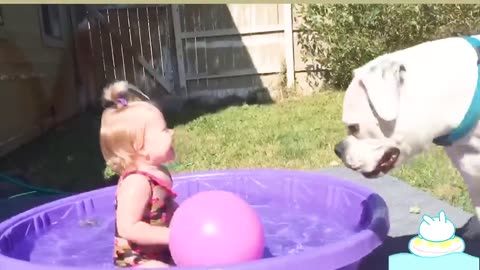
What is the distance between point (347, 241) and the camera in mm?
2348

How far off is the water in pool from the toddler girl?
1.89 feet

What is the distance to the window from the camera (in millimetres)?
8766

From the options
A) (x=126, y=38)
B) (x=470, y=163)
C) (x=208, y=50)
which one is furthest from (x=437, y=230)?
(x=126, y=38)

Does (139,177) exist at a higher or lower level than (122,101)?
lower

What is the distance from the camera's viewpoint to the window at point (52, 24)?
8766mm

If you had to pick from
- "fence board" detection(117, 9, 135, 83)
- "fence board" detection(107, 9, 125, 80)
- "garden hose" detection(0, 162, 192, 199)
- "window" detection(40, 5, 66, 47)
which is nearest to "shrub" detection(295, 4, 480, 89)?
"fence board" detection(117, 9, 135, 83)

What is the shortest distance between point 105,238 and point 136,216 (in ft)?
3.71

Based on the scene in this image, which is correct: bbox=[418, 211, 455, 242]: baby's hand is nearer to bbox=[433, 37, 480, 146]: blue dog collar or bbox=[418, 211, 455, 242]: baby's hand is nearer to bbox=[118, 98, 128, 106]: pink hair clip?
bbox=[433, 37, 480, 146]: blue dog collar

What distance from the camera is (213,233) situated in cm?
254

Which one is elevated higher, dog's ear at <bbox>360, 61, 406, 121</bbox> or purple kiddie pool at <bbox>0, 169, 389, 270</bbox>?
dog's ear at <bbox>360, 61, 406, 121</bbox>

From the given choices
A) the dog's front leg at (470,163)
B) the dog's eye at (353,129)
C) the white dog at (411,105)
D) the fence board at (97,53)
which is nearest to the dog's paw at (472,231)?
the dog's front leg at (470,163)

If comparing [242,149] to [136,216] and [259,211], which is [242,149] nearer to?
[259,211]

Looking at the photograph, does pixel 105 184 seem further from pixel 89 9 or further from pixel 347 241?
pixel 89 9

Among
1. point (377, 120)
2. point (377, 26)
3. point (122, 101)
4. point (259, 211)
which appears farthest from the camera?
point (377, 26)
